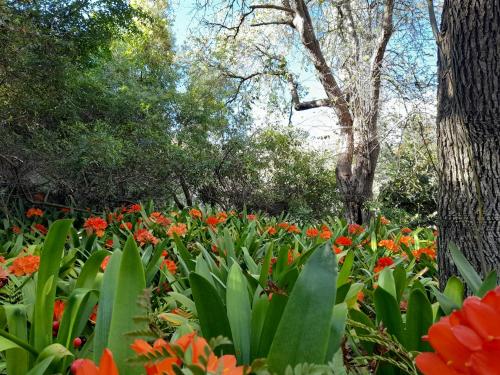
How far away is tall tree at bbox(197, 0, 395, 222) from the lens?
7.11 meters

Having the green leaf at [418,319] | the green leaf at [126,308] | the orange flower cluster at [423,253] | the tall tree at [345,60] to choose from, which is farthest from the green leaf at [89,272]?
the tall tree at [345,60]

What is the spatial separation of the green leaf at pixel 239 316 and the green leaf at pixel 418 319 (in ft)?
1.24

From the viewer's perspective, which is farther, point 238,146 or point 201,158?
point 238,146

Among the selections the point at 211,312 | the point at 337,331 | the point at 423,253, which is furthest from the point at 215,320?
the point at 423,253

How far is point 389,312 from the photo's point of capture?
106 cm

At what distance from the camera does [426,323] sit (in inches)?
39.4

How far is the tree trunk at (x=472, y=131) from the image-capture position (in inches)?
76.4

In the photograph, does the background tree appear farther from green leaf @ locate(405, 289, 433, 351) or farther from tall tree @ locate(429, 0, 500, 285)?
green leaf @ locate(405, 289, 433, 351)

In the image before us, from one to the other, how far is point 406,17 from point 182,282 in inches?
281

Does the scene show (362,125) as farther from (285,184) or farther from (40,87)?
(40,87)

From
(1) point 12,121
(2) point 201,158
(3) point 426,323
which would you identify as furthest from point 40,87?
(3) point 426,323

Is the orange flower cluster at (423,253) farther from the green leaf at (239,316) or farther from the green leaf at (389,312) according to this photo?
the green leaf at (239,316)

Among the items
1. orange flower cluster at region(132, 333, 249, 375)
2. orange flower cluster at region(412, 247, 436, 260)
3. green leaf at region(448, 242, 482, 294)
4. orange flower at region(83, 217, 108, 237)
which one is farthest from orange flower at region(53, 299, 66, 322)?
orange flower cluster at region(412, 247, 436, 260)

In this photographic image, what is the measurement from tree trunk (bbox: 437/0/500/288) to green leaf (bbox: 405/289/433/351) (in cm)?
104
